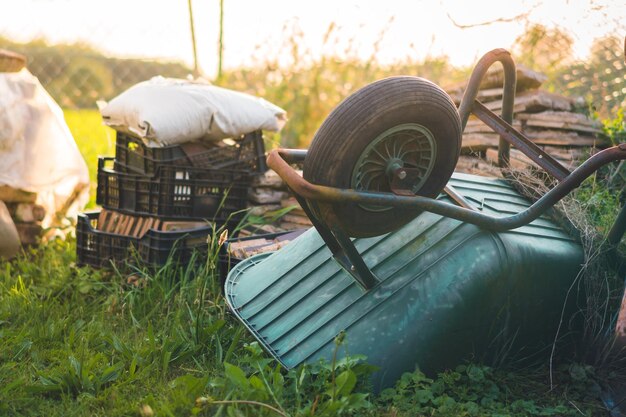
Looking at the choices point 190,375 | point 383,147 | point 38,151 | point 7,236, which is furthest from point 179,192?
point 383,147

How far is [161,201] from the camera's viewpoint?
139 inches

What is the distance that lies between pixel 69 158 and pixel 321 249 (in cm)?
233

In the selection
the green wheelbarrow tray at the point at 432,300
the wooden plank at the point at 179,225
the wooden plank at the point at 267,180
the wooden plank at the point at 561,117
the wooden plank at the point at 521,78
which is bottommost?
the wooden plank at the point at 179,225

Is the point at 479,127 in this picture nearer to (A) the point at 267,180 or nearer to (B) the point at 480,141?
(B) the point at 480,141

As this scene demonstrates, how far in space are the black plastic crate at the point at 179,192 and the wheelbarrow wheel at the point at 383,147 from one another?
132 centimetres

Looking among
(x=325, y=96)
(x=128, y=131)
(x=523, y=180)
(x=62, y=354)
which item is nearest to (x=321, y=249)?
(x=523, y=180)

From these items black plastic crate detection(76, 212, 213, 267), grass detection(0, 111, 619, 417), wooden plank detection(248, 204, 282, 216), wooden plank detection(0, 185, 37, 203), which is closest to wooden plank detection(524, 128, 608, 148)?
wooden plank detection(248, 204, 282, 216)

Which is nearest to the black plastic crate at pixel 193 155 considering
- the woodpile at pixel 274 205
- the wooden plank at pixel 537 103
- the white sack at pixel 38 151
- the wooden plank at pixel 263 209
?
the woodpile at pixel 274 205

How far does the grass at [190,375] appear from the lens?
2133 mm

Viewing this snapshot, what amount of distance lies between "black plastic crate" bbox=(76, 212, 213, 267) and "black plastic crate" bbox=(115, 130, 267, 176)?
365 mm

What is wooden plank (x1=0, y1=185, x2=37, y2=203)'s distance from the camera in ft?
12.7

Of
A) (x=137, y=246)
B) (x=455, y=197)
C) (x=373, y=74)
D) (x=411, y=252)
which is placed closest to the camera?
(x=411, y=252)

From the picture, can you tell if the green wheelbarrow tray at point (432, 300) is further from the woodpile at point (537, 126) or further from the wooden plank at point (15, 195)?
the wooden plank at point (15, 195)

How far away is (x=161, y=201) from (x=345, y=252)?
1548mm
